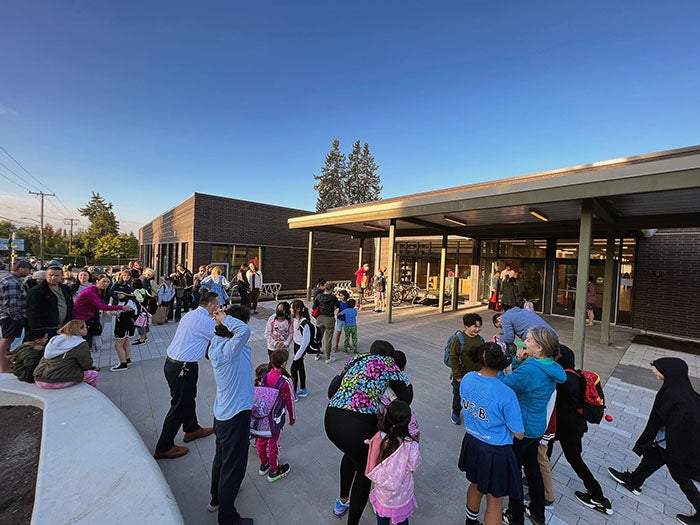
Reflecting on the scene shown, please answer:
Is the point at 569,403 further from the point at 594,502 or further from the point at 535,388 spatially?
the point at 594,502

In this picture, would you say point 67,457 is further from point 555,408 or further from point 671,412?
point 671,412

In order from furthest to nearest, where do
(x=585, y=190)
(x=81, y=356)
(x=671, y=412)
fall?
(x=585, y=190) < (x=81, y=356) < (x=671, y=412)

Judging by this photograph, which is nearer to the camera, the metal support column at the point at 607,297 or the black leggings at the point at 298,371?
the black leggings at the point at 298,371

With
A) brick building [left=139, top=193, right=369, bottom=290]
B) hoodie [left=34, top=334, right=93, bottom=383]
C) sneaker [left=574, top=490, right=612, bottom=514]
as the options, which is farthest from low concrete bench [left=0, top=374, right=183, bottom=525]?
brick building [left=139, top=193, right=369, bottom=290]

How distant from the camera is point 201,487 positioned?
2.59 meters

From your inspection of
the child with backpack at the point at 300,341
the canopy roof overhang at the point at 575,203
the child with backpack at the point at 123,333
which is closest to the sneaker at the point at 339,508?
the child with backpack at the point at 300,341

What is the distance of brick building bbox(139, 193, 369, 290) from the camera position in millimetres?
13438

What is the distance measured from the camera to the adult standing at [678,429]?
228 centimetres

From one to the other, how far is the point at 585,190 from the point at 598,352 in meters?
4.20

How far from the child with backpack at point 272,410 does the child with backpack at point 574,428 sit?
2.24m

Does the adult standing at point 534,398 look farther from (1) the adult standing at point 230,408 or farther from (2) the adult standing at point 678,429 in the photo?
(1) the adult standing at point 230,408

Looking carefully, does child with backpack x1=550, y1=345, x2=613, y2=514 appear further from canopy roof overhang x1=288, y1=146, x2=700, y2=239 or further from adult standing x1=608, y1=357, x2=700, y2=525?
canopy roof overhang x1=288, y1=146, x2=700, y2=239

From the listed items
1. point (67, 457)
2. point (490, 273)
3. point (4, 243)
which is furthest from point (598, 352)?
point (4, 243)

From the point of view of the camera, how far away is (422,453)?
3.16 meters
